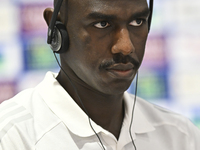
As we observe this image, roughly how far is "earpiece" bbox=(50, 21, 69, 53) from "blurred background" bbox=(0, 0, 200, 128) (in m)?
0.99

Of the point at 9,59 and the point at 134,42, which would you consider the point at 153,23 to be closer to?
the point at 9,59

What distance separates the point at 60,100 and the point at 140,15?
0.36 m

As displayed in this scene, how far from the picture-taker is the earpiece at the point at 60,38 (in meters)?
1.17

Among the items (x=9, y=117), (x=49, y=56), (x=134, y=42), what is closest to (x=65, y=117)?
(x=9, y=117)

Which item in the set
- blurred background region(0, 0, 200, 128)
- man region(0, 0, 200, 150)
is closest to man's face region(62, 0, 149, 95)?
man region(0, 0, 200, 150)

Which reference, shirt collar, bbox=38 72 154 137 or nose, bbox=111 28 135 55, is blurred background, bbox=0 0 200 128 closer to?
shirt collar, bbox=38 72 154 137

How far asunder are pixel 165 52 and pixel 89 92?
43.6 inches

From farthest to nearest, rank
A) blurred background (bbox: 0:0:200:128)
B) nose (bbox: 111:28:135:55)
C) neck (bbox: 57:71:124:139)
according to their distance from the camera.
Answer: blurred background (bbox: 0:0:200:128)
neck (bbox: 57:71:124:139)
nose (bbox: 111:28:135:55)

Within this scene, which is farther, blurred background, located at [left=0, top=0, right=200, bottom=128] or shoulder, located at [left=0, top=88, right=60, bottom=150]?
blurred background, located at [left=0, top=0, right=200, bottom=128]

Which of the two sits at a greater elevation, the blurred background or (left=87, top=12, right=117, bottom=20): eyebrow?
(left=87, top=12, right=117, bottom=20): eyebrow

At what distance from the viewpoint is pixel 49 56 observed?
2.19 metres

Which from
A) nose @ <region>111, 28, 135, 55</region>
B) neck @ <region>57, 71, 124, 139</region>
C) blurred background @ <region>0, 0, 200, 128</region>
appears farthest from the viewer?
blurred background @ <region>0, 0, 200, 128</region>

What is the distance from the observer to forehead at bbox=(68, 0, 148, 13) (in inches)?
44.4

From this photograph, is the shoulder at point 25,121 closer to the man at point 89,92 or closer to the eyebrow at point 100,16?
the man at point 89,92
